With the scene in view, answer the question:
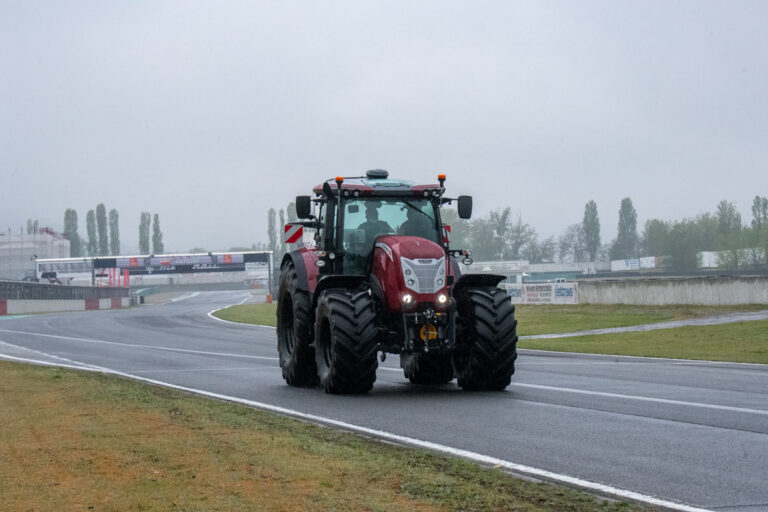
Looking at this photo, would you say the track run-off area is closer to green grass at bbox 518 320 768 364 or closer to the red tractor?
the red tractor

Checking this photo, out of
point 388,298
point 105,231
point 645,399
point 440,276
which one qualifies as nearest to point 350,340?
point 388,298

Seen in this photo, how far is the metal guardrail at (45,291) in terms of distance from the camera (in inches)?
2628

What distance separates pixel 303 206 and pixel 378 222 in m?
1.07

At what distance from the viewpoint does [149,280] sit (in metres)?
155

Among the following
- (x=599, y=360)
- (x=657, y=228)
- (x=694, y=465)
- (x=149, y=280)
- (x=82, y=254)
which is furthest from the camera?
(x=82, y=254)

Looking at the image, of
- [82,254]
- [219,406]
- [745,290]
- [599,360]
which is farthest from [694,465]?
[82,254]

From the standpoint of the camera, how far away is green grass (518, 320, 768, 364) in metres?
21.2

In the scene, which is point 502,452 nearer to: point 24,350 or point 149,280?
point 24,350

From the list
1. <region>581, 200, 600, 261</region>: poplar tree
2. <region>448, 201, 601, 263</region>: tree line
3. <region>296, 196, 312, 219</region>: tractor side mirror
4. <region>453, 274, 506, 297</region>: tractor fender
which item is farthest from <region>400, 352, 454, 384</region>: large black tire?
<region>581, 200, 600, 261</region>: poplar tree

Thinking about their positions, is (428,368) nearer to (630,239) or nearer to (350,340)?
(350,340)

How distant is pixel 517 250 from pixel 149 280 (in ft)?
218

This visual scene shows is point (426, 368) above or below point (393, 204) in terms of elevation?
below

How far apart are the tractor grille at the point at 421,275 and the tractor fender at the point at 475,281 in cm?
68

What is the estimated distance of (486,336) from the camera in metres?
12.1
